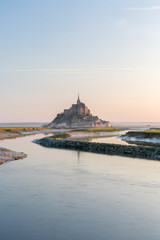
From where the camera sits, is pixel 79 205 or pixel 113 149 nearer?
pixel 79 205

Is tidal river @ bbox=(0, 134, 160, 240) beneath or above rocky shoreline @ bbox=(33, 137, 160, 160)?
beneath

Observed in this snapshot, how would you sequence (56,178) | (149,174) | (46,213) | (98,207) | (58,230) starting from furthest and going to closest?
(149,174)
(56,178)
(98,207)
(46,213)
(58,230)

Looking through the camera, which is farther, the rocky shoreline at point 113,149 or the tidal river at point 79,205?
the rocky shoreline at point 113,149

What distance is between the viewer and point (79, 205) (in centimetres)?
1371

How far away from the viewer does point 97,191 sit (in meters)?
16.5

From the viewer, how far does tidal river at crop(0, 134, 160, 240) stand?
10.5m

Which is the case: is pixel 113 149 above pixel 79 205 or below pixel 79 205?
above

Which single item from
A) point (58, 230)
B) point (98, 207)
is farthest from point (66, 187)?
point (58, 230)

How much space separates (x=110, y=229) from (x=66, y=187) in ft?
23.7

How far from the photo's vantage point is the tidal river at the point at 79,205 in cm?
1045

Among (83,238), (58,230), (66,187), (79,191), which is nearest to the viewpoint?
(83,238)

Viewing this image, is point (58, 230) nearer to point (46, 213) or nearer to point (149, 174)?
point (46, 213)

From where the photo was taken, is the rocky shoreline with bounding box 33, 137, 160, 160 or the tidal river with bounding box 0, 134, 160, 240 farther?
the rocky shoreline with bounding box 33, 137, 160, 160

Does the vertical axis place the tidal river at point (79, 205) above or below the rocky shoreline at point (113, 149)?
below
